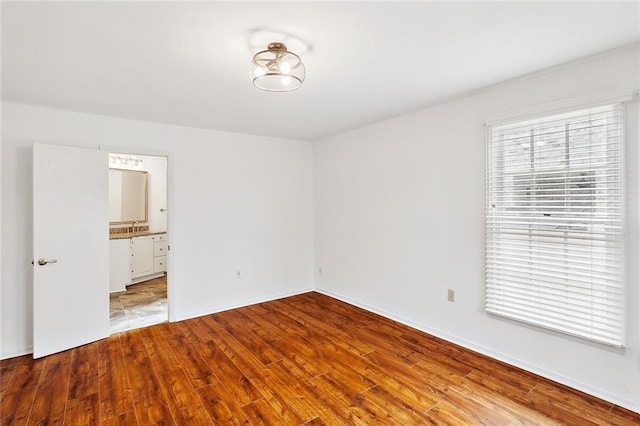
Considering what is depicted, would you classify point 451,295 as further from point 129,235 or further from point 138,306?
point 129,235

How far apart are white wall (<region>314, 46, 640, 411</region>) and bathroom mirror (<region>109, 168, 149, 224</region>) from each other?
12.2ft

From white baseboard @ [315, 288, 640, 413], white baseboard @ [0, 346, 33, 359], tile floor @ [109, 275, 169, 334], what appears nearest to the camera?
white baseboard @ [315, 288, 640, 413]

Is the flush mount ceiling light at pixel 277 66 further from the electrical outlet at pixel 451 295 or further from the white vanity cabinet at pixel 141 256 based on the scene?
the white vanity cabinet at pixel 141 256

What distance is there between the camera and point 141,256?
5.77m

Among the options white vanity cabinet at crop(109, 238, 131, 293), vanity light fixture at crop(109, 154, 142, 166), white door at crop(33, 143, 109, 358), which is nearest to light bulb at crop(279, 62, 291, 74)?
white door at crop(33, 143, 109, 358)

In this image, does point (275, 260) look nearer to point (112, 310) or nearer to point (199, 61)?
point (112, 310)

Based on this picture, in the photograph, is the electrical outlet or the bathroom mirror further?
the bathroom mirror

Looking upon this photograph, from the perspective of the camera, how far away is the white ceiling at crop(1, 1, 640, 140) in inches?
64.4

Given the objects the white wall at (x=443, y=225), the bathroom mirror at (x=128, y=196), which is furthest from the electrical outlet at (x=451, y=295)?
the bathroom mirror at (x=128, y=196)

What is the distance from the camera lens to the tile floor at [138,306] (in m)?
3.85

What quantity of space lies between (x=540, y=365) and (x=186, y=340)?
3.37 metres

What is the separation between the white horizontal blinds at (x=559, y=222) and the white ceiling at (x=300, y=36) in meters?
0.56

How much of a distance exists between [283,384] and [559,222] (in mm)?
2553

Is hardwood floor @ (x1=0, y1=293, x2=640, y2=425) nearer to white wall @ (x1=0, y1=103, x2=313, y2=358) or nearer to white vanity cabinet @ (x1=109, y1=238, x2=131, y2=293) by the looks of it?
white wall @ (x1=0, y1=103, x2=313, y2=358)
